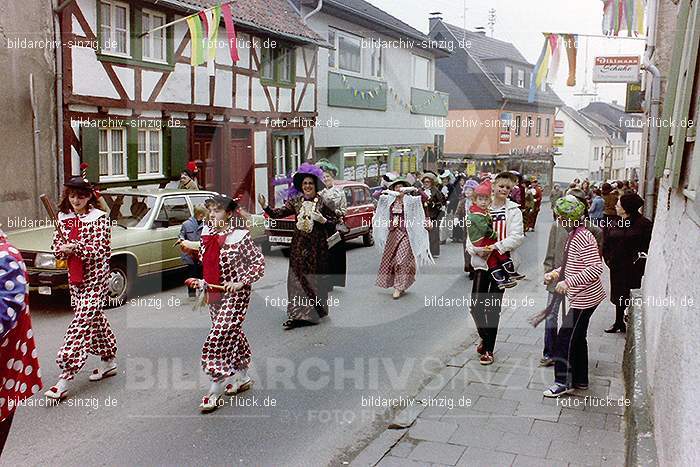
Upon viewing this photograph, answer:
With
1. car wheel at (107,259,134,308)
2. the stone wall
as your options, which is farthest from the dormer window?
car wheel at (107,259,134,308)

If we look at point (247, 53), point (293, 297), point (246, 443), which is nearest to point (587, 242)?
point (246, 443)

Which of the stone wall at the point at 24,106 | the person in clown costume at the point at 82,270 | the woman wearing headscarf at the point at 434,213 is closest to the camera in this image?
the person in clown costume at the point at 82,270

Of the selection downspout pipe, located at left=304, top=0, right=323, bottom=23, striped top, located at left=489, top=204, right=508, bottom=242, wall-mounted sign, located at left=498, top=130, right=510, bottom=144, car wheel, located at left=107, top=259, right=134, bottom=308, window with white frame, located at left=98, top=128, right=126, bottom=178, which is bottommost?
car wheel, located at left=107, top=259, right=134, bottom=308

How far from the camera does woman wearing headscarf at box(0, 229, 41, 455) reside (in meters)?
2.78

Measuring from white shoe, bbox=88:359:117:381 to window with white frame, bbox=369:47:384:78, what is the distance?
2206cm

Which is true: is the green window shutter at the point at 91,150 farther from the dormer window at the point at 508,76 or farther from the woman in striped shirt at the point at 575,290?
the dormer window at the point at 508,76

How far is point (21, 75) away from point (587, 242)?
35.2 feet

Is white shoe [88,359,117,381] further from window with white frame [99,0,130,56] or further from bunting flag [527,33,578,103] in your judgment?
bunting flag [527,33,578,103]

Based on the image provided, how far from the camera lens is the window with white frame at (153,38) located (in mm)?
15539

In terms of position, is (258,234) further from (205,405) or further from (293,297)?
(205,405)

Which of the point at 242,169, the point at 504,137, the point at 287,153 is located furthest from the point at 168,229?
the point at 504,137

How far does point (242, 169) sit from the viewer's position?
65.3ft

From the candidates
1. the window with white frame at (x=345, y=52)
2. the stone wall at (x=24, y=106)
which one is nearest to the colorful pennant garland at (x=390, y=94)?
the window with white frame at (x=345, y=52)

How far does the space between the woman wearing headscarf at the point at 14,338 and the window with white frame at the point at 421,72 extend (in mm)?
29024
